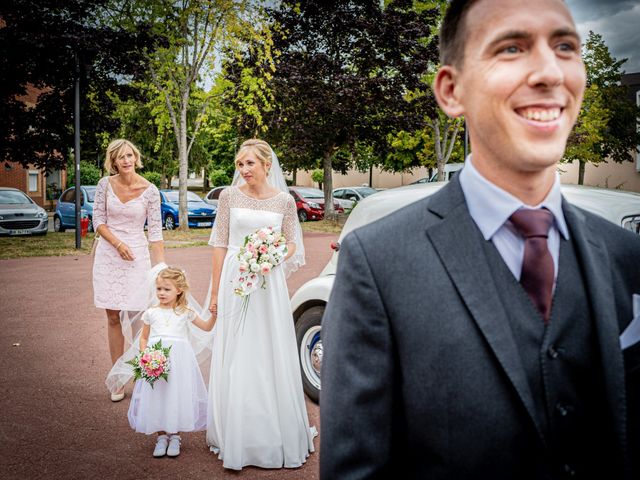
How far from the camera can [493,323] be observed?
1.27 m

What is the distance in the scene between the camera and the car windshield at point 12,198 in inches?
805

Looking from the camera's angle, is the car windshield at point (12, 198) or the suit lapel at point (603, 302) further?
the car windshield at point (12, 198)

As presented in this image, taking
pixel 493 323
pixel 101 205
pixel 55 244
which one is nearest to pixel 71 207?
pixel 55 244

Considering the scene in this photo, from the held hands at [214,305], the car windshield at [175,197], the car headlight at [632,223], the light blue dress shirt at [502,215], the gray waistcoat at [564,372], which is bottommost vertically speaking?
the held hands at [214,305]

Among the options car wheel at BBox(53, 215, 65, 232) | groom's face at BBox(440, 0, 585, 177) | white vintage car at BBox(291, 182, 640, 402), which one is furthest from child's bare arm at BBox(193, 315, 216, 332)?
car wheel at BBox(53, 215, 65, 232)

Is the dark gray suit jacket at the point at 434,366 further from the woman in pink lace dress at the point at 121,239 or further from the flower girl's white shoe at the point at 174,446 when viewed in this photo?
the woman in pink lace dress at the point at 121,239

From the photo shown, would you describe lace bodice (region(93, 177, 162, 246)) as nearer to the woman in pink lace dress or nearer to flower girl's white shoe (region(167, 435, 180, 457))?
the woman in pink lace dress

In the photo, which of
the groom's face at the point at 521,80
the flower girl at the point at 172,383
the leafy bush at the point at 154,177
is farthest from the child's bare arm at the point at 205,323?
the leafy bush at the point at 154,177

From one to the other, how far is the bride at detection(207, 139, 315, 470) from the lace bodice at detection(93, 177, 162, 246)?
53.5 inches

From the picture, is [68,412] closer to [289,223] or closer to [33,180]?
[289,223]

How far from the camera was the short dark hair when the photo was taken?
1403 millimetres

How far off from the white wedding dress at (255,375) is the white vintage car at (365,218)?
0.43m

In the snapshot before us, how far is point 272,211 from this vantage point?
16.3 feet

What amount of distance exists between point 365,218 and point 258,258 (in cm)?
Result: 101
